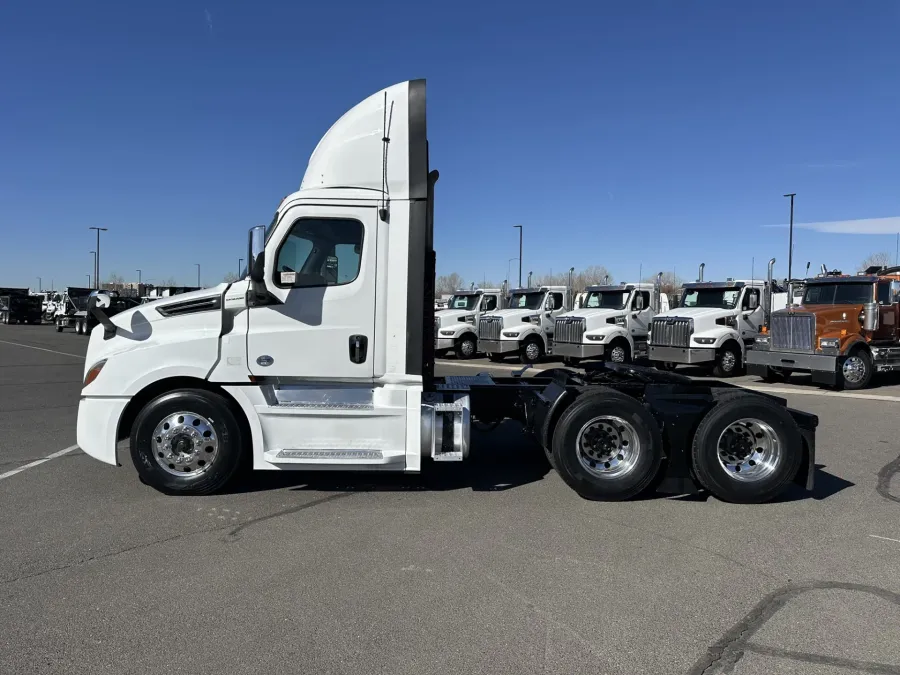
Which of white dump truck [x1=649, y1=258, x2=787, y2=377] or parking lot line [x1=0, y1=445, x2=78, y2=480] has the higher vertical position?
white dump truck [x1=649, y1=258, x2=787, y2=377]

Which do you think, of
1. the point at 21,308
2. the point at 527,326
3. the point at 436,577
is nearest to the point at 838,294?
the point at 527,326

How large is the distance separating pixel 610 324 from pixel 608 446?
13129mm

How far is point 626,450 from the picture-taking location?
5.96 metres

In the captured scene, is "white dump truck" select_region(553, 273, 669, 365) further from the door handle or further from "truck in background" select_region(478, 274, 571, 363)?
the door handle

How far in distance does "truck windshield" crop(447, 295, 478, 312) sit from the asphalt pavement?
56.6ft

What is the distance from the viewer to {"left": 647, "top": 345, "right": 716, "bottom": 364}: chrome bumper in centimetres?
1662

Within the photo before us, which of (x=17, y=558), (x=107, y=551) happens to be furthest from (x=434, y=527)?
(x=17, y=558)

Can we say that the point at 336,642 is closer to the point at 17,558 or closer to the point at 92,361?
the point at 17,558

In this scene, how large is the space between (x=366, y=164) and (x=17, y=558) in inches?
155

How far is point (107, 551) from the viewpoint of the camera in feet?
15.1

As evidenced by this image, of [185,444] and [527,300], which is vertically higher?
[527,300]

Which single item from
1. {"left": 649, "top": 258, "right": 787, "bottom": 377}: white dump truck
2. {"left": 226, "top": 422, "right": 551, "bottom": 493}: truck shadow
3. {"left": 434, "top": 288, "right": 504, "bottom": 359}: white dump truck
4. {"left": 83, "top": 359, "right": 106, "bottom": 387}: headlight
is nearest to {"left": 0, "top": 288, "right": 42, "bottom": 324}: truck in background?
{"left": 434, "top": 288, "right": 504, "bottom": 359}: white dump truck

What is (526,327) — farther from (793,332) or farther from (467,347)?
(793,332)

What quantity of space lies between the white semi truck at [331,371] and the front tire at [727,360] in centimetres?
1171
